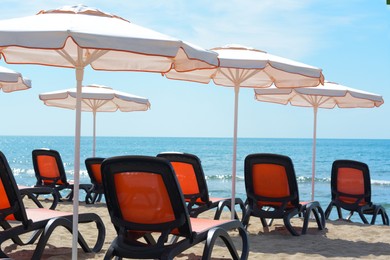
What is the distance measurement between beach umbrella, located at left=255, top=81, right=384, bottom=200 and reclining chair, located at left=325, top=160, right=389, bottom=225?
612 mm

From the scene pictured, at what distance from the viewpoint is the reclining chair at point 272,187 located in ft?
22.7

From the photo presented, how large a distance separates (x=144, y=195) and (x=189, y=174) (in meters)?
2.64

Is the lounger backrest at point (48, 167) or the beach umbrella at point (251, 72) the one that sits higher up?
the beach umbrella at point (251, 72)

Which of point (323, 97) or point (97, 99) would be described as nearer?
point (323, 97)

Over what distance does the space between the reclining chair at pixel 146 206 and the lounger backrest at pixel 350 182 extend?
459 cm

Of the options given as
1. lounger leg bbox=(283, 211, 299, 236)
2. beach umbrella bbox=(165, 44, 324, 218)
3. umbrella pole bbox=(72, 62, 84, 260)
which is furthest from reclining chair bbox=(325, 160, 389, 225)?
umbrella pole bbox=(72, 62, 84, 260)

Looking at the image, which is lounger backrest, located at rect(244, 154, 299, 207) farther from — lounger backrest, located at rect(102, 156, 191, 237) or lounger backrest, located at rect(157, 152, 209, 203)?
lounger backrest, located at rect(102, 156, 191, 237)

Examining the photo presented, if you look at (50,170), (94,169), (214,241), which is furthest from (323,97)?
(214,241)

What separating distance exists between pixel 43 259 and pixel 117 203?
135 centimetres

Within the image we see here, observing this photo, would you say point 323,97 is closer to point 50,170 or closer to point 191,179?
point 191,179

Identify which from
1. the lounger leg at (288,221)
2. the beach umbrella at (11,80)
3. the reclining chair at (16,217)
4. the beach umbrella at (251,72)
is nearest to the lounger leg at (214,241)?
the reclining chair at (16,217)

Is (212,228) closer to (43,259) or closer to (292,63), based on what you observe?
(43,259)

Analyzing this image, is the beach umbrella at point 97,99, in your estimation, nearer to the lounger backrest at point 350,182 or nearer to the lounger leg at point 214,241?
the lounger backrest at point 350,182

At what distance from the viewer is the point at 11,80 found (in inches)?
294
